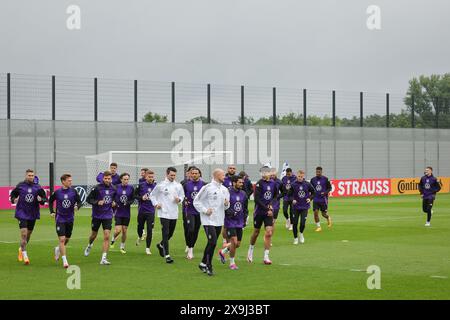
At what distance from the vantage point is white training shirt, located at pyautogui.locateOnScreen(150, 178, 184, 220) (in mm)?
19172

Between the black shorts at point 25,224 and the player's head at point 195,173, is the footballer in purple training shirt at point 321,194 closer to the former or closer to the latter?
the player's head at point 195,173

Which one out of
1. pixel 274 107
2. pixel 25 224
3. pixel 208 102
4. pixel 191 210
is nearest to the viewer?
pixel 25 224

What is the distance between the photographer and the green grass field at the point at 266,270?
13430 millimetres

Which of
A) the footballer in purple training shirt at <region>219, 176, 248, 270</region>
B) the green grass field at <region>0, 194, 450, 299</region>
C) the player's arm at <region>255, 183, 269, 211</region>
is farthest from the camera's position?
the player's arm at <region>255, 183, 269, 211</region>

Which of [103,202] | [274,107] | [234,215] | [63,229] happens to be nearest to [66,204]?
[63,229]

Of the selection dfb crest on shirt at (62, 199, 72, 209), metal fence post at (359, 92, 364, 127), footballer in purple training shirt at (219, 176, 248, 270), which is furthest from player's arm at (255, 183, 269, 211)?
metal fence post at (359, 92, 364, 127)

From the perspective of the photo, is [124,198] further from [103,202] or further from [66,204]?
[66,204]

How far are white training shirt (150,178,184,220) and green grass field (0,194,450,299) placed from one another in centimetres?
106

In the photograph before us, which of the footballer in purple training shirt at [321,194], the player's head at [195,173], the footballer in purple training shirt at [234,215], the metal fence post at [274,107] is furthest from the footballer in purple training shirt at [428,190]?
the metal fence post at [274,107]

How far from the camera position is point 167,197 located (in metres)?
19.2

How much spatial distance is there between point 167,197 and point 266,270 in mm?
3789

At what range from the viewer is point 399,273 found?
15836 mm

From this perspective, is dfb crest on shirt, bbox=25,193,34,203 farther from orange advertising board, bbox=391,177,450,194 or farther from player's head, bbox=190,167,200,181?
orange advertising board, bbox=391,177,450,194

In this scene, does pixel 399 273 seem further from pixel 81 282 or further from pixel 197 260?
pixel 81 282
